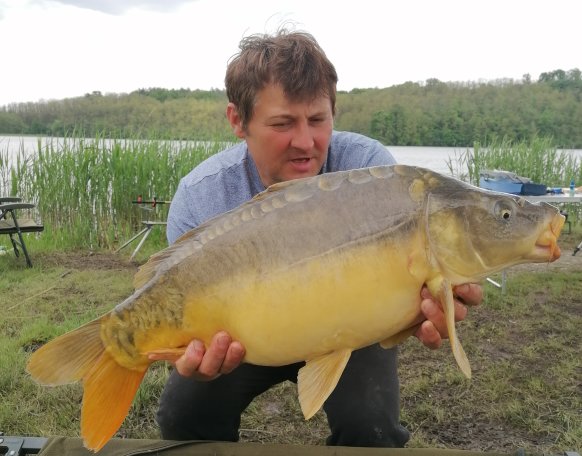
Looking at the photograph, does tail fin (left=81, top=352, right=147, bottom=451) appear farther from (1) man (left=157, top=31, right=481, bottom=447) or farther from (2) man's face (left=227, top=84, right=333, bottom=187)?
(2) man's face (left=227, top=84, right=333, bottom=187)

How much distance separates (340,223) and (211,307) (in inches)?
12.0

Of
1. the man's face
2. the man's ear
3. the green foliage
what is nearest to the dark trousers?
the man's face

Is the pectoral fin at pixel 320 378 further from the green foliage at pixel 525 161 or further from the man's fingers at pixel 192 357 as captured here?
the green foliage at pixel 525 161

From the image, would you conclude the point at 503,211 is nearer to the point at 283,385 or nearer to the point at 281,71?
the point at 281,71

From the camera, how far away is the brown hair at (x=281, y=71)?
5.14ft

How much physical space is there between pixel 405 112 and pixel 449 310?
1561 cm

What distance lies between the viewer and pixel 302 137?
155cm

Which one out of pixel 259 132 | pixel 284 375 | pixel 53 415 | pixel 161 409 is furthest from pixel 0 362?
pixel 259 132

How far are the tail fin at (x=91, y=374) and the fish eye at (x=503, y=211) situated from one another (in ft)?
2.62

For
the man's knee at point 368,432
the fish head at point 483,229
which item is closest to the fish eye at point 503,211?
the fish head at point 483,229

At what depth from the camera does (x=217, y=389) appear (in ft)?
5.32

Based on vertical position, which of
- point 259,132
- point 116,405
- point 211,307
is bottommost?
point 116,405

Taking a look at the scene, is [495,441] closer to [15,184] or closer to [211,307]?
[211,307]

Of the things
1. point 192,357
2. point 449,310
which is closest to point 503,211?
point 449,310
